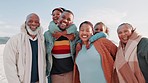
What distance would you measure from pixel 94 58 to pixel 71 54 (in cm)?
52

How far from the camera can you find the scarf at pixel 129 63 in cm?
315

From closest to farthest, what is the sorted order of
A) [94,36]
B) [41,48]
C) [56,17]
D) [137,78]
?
1. [137,78]
2. [94,36]
3. [41,48]
4. [56,17]

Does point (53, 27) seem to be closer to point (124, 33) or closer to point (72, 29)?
point (72, 29)

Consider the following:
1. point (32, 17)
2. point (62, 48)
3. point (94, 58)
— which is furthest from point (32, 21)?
point (94, 58)

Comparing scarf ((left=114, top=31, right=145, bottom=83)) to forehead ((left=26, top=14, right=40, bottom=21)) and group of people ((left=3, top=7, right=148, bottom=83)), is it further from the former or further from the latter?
forehead ((left=26, top=14, right=40, bottom=21))

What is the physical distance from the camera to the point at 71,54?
371cm

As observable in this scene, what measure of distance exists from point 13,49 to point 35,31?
0.43m

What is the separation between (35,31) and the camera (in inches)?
142

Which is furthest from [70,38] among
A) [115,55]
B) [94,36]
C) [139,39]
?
[139,39]

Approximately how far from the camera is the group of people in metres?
3.21

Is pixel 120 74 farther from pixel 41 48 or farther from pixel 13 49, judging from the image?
pixel 13 49

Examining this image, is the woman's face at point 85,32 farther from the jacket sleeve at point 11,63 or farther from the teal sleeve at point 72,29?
the jacket sleeve at point 11,63

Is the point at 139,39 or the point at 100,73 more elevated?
the point at 139,39

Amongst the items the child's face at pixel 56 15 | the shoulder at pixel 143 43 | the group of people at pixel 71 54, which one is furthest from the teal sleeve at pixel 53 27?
the shoulder at pixel 143 43
